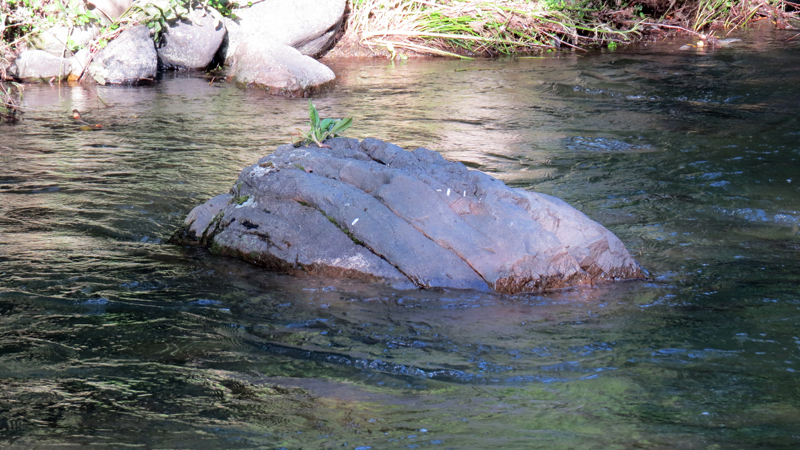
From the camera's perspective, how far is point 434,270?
4.16 meters

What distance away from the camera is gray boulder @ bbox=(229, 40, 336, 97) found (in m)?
9.67

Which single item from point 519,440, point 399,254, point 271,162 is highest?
point 271,162

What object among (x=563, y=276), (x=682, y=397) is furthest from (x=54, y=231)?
(x=682, y=397)

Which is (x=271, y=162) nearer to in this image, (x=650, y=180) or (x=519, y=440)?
(x=519, y=440)

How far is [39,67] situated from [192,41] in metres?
2.22

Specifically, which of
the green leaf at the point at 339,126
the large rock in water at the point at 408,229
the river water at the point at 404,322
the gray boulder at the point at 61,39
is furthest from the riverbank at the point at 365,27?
the large rock in water at the point at 408,229

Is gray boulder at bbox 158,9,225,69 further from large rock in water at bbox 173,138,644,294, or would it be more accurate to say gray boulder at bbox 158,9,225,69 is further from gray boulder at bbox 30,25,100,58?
large rock in water at bbox 173,138,644,294

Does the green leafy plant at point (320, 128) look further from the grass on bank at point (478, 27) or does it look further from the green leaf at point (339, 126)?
the grass on bank at point (478, 27)

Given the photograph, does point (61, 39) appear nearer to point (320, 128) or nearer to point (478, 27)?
point (478, 27)

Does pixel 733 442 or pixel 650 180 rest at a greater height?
pixel 650 180

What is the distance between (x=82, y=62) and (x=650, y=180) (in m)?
8.38

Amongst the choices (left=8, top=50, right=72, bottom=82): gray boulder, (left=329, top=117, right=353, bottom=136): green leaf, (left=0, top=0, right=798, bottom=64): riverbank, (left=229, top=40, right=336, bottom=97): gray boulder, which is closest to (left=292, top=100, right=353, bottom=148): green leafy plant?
(left=329, top=117, right=353, bottom=136): green leaf

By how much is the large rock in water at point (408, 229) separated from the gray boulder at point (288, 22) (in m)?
7.26

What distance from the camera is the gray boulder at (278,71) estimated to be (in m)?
9.67
